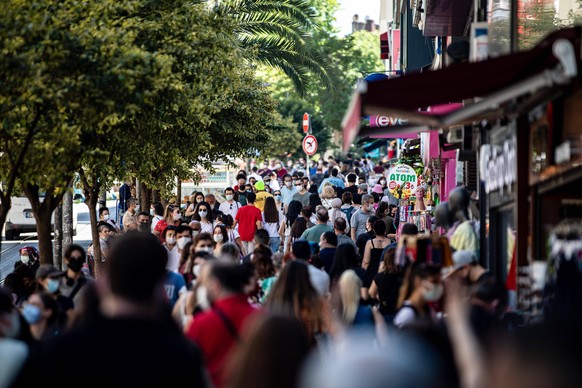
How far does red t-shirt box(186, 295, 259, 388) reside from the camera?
7020mm

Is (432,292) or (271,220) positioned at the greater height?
(432,292)

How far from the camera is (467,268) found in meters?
10.9

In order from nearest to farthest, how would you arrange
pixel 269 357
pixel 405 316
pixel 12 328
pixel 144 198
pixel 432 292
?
pixel 269 357
pixel 12 328
pixel 405 316
pixel 432 292
pixel 144 198

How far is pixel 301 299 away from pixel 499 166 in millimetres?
3189

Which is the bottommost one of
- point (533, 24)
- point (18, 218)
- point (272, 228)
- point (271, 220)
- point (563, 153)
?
point (18, 218)

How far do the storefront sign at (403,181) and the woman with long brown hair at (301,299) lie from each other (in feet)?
56.3

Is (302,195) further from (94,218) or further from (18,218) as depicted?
(18,218)

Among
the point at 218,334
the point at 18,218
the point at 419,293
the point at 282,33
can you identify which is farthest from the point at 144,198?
the point at 218,334

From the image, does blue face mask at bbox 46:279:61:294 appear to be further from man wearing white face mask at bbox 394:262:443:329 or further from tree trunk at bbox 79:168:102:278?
tree trunk at bbox 79:168:102:278

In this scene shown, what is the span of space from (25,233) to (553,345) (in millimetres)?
38139

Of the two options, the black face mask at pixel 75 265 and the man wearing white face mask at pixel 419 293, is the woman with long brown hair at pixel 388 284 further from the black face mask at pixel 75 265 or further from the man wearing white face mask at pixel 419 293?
the man wearing white face mask at pixel 419 293

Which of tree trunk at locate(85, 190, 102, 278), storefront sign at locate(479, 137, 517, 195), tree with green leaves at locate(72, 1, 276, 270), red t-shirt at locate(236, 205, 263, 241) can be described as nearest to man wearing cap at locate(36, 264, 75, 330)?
storefront sign at locate(479, 137, 517, 195)

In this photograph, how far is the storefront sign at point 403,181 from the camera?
2611 centimetres

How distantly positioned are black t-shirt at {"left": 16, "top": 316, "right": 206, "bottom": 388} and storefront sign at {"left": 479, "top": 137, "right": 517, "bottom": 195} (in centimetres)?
599
